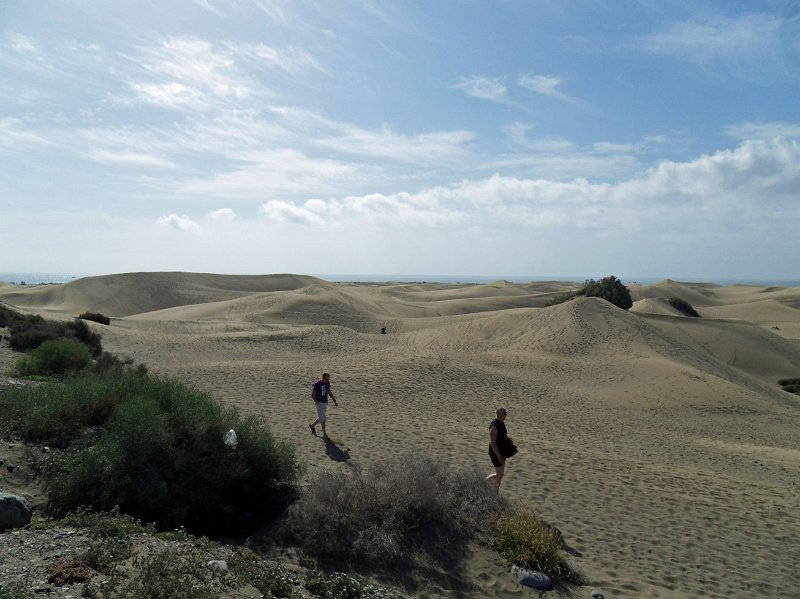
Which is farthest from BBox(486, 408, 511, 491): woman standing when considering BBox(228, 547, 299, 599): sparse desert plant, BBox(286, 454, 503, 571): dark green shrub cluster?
BBox(228, 547, 299, 599): sparse desert plant

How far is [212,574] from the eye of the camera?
5.25 meters

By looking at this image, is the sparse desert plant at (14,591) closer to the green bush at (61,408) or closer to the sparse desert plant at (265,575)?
the sparse desert plant at (265,575)

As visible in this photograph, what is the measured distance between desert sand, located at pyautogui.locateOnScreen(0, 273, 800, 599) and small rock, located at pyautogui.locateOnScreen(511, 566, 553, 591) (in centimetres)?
12

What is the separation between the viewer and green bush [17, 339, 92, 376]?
1423cm

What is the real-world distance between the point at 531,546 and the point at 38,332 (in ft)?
61.9

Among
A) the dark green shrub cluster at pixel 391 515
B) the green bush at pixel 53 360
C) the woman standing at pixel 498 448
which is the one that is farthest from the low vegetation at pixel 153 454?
the green bush at pixel 53 360

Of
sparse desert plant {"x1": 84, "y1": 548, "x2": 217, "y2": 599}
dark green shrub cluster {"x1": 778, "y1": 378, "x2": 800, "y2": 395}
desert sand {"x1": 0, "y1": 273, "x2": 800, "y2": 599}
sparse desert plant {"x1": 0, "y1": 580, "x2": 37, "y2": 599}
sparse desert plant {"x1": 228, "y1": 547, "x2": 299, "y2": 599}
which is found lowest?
dark green shrub cluster {"x1": 778, "y1": 378, "x2": 800, "y2": 395}

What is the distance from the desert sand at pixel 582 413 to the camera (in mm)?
7617

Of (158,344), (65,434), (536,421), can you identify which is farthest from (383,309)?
(65,434)

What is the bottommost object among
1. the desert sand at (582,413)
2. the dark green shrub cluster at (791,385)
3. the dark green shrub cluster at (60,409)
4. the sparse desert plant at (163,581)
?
the dark green shrub cluster at (791,385)

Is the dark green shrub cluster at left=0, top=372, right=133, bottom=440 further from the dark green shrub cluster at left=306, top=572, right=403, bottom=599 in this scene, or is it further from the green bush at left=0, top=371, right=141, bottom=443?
the dark green shrub cluster at left=306, top=572, right=403, bottom=599

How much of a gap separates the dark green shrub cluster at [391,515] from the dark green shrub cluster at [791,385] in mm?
27334

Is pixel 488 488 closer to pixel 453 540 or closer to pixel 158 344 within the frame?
pixel 453 540

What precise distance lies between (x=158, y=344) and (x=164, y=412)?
1891 centimetres
